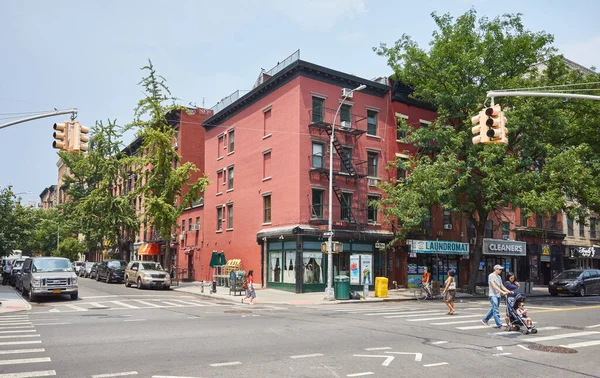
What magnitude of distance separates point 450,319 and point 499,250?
25296 mm

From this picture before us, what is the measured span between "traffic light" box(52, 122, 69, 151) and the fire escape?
683 inches

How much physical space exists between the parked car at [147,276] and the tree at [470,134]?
1460cm

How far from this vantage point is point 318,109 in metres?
32.4

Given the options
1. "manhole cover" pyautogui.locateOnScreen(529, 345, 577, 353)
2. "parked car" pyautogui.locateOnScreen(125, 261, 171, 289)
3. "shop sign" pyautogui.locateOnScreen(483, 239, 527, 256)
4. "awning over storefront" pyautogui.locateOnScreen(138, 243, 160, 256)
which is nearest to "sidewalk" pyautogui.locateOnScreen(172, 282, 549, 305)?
"parked car" pyautogui.locateOnScreen(125, 261, 171, 289)

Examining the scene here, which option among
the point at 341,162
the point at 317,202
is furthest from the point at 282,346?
the point at 341,162

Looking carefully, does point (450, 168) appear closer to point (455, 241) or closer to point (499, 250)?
point (455, 241)

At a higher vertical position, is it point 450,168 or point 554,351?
point 450,168

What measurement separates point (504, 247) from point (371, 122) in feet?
51.0

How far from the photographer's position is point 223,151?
40.7 m

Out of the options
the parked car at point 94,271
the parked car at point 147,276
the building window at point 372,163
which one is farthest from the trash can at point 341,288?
the parked car at point 94,271

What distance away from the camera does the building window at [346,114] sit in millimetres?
33250

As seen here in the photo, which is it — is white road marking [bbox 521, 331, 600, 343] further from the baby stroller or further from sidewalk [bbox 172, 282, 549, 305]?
sidewalk [bbox 172, 282, 549, 305]

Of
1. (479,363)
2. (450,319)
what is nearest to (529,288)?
(450,319)

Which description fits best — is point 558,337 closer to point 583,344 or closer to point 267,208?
point 583,344
